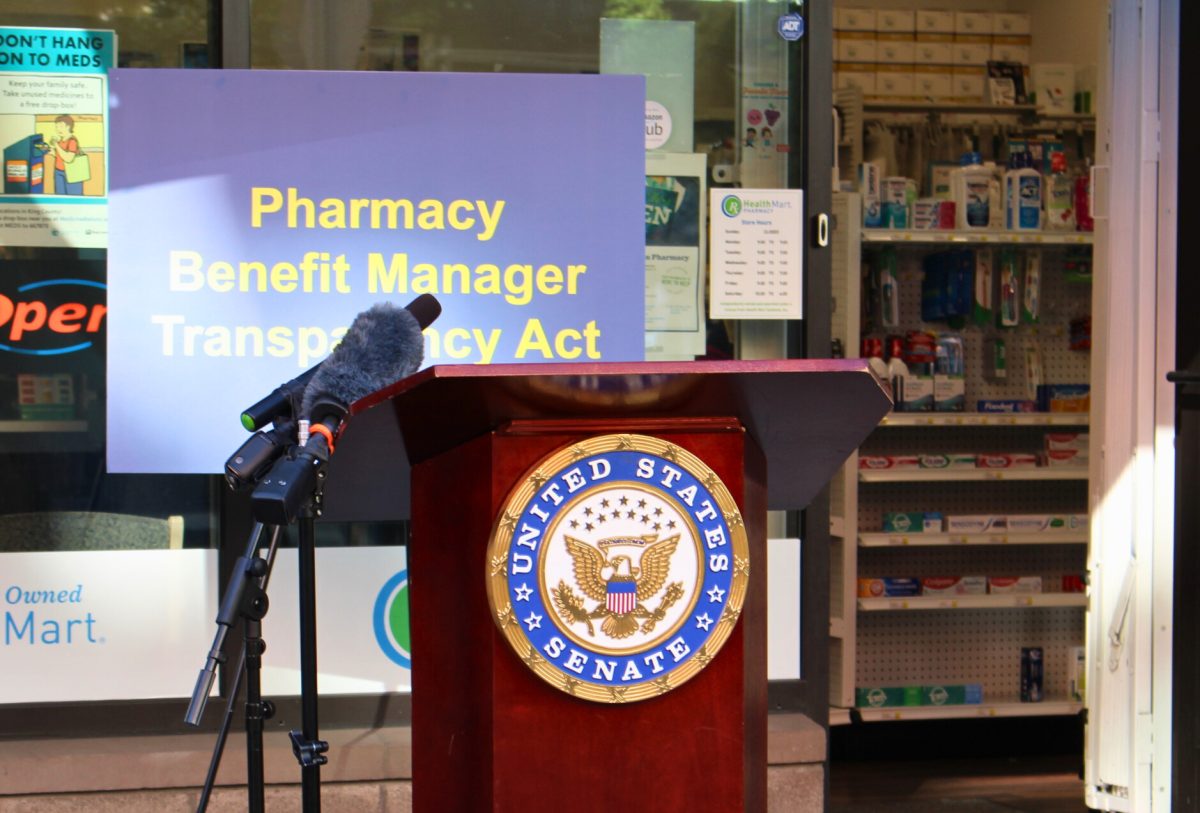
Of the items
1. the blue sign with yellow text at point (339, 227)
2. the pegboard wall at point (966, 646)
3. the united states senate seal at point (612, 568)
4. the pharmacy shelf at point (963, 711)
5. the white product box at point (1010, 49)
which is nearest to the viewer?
the united states senate seal at point (612, 568)

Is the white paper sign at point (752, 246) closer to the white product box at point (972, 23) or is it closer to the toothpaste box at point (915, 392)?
the toothpaste box at point (915, 392)

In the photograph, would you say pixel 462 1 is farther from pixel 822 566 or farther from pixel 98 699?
pixel 98 699

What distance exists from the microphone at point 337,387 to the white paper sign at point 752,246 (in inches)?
57.5

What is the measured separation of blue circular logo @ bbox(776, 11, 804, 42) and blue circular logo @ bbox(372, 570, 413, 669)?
159cm

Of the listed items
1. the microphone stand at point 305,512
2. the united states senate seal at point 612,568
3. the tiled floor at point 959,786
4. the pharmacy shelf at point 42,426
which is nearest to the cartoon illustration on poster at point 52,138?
the pharmacy shelf at point 42,426

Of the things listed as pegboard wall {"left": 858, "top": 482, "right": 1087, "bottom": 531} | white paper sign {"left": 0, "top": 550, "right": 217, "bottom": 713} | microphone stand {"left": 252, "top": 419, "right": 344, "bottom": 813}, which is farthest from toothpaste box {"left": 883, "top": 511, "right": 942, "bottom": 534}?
microphone stand {"left": 252, "top": 419, "right": 344, "bottom": 813}

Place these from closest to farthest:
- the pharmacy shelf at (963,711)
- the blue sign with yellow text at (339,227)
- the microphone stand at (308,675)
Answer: the microphone stand at (308,675) → the blue sign with yellow text at (339,227) → the pharmacy shelf at (963,711)

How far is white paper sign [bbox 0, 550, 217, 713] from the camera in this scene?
10.4ft

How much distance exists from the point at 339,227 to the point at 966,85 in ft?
10.6

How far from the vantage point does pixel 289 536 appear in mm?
3223

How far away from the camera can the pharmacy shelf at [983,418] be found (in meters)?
4.95

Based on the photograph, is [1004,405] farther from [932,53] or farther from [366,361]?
[366,361]

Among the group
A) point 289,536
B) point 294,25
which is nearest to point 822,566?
point 289,536

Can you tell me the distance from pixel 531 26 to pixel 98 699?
1889 mm
